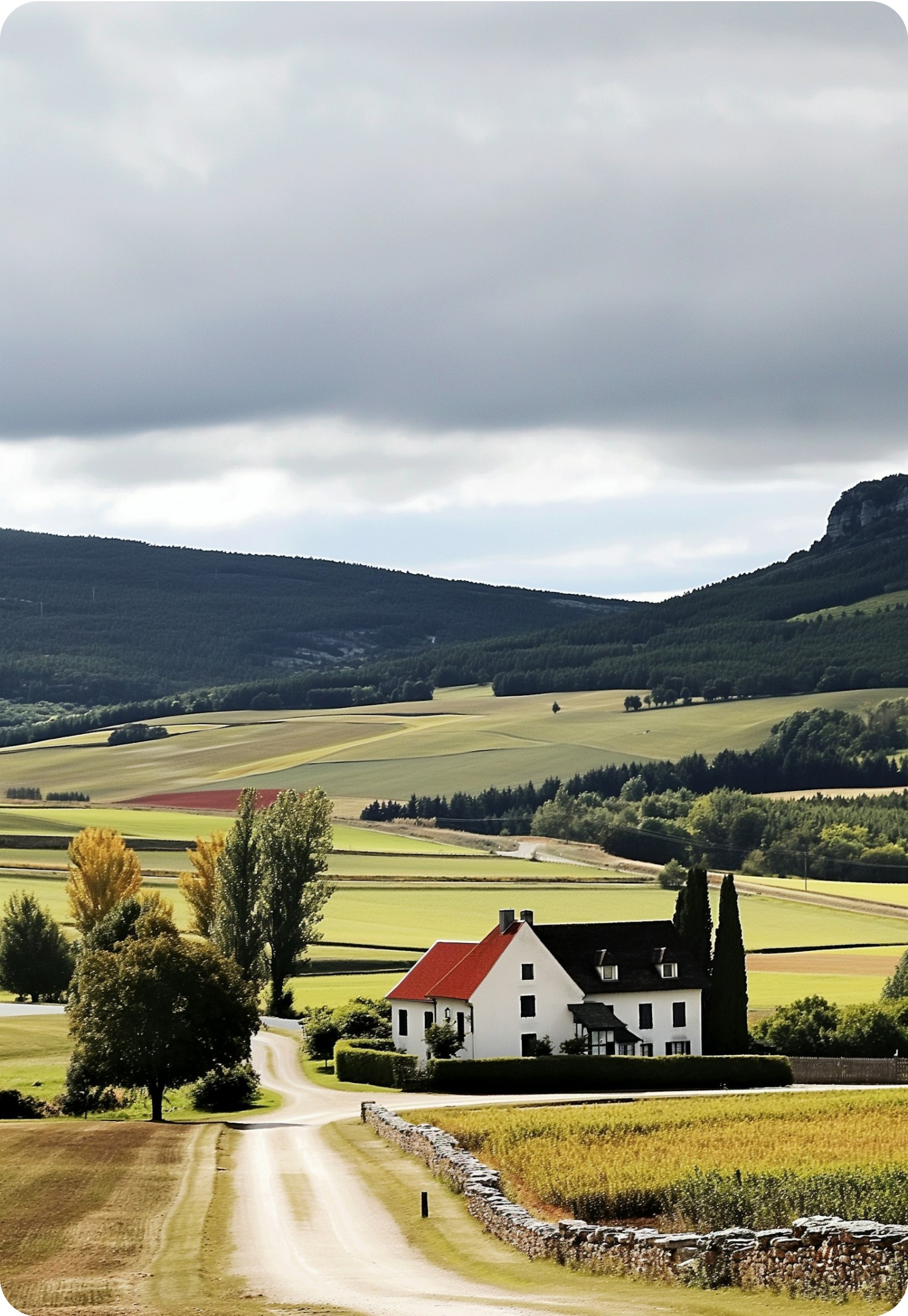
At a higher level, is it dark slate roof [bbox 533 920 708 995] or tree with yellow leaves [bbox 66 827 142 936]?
tree with yellow leaves [bbox 66 827 142 936]

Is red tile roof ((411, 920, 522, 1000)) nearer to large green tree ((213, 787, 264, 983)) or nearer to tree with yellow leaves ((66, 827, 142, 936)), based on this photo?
large green tree ((213, 787, 264, 983))

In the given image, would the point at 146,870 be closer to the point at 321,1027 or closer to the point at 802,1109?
the point at 321,1027

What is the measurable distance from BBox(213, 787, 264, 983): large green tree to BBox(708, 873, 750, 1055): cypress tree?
21.8m

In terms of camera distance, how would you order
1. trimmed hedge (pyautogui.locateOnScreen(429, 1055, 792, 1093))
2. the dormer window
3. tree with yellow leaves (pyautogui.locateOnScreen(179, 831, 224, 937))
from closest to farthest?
trimmed hedge (pyautogui.locateOnScreen(429, 1055, 792, 1093))
the dormer window
tree with yellow leaves (pyautogui.locateOnScreen(179, 831, 224, 937))

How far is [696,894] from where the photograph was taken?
73.5 meters

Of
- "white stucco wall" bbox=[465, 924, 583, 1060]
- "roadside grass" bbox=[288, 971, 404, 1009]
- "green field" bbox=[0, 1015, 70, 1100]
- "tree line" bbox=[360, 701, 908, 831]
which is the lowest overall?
"roadside grass" bbox=[288, 971, 404, 1009]

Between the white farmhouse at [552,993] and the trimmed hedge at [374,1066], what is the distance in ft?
14.3

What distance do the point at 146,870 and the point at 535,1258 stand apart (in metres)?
94.2

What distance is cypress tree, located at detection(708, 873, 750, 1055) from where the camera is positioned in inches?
2670

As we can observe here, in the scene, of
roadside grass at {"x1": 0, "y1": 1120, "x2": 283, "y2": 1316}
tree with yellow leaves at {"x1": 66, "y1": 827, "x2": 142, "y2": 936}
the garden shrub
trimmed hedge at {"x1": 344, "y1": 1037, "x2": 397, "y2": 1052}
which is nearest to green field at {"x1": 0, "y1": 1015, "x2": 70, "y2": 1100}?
the garden shrub

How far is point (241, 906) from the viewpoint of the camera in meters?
79.0

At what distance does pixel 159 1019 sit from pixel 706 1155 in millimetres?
22769

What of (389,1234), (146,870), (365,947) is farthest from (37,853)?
(389,1234)

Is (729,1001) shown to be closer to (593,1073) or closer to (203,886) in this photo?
(593,1073)
